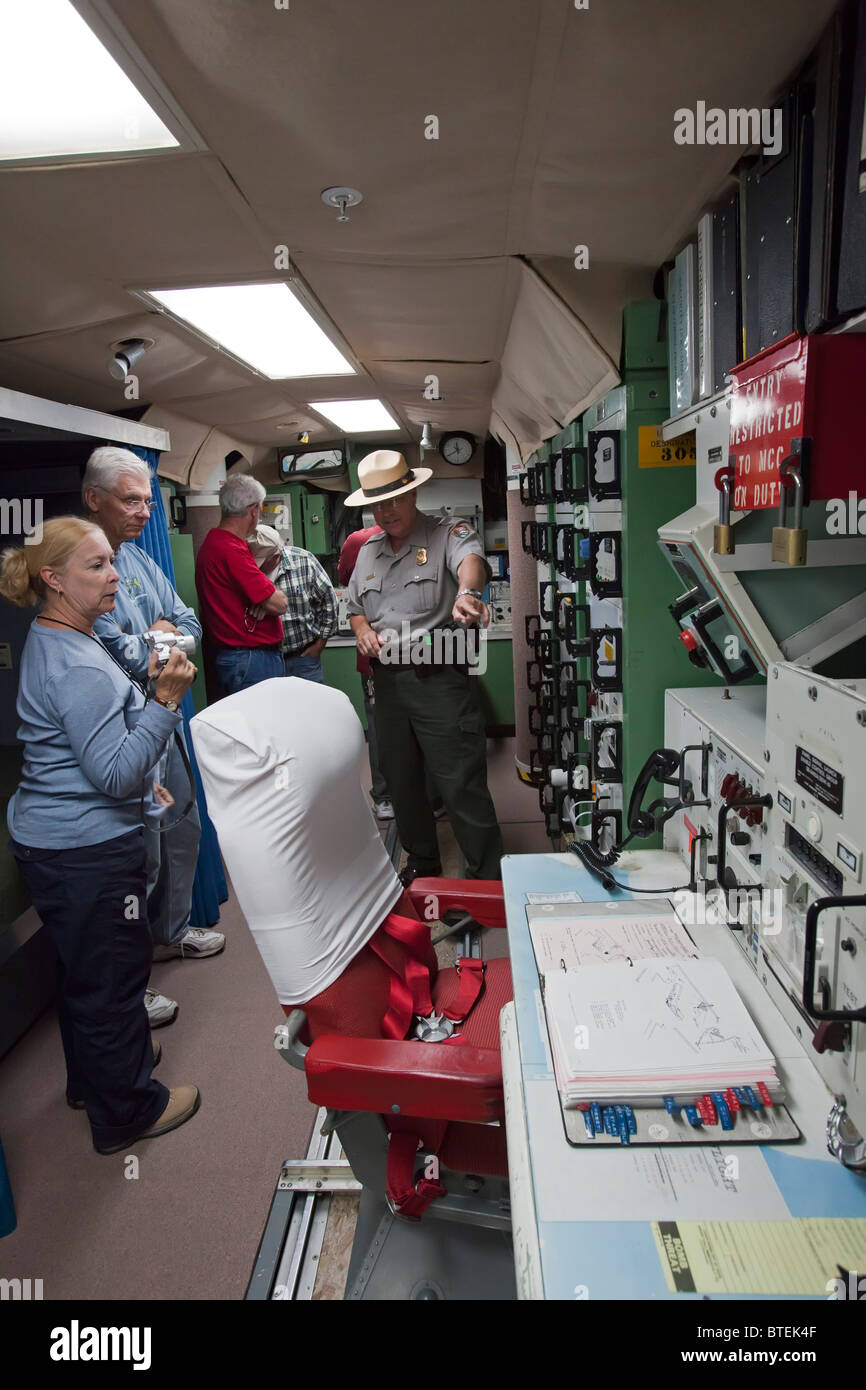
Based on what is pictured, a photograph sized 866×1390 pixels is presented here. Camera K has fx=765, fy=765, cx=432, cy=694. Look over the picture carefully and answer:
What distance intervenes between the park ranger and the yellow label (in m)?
1.22

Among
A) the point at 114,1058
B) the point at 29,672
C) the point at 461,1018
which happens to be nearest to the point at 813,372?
the point at 461,1018

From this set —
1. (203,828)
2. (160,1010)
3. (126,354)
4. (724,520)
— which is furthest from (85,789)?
(724,520)

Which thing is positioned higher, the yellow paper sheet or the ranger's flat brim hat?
the ranger's flat brim hat

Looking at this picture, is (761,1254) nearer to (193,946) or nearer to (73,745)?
(73,745)

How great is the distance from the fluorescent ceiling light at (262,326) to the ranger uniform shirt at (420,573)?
882 millimetres

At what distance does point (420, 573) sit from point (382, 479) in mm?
460

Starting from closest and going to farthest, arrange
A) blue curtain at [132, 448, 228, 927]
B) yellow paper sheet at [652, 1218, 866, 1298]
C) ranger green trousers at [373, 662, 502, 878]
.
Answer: yellow paper sheet at [652, 1218, 866, 1298] → blue curtain at [132, 448, 228, 927] → ranger green trousers at [373, 662, 502, 878]

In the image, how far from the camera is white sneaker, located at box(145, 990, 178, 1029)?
297 cm

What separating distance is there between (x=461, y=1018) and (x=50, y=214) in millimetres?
2140

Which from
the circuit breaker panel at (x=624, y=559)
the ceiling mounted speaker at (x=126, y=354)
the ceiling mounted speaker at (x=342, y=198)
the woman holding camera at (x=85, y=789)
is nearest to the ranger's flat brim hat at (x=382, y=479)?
the circuit breaker panel at (x=624, y=559)

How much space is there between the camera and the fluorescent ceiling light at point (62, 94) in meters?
1.20

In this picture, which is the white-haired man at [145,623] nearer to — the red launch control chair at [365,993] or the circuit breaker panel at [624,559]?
the red launch control chair at [365,993]

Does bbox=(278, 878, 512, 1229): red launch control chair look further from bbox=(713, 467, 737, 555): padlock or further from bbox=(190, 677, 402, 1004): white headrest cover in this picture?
bbox=(713, 467, 737, 555): padlock

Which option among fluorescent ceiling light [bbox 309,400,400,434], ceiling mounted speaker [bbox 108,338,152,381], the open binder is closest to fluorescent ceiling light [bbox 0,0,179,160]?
ceiling mounted speaker [bbox 108,338,152,381]
